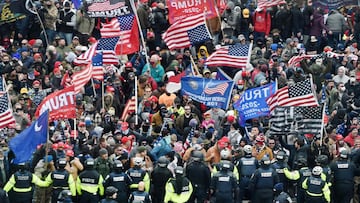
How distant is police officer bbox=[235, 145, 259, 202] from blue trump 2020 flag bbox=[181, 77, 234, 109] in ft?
9.81

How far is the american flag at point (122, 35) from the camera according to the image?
47500 millimetres

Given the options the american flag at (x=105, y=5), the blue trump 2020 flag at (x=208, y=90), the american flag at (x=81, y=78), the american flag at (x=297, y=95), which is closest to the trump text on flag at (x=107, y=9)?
the american flag at (x=105, y=5)

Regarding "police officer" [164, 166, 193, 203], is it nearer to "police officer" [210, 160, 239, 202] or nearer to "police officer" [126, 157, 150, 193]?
"police officer" [126, 157, 150, 193]

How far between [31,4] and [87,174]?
40.3ft

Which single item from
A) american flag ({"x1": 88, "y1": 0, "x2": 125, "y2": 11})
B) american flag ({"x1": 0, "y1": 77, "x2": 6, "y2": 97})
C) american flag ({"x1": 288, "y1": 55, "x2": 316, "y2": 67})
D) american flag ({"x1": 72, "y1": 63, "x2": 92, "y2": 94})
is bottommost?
american flag ({"x1": 288, "y1": 55, "x2": 316, "y2": 67})

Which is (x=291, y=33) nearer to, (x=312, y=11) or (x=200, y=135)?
(x=312, y=11)

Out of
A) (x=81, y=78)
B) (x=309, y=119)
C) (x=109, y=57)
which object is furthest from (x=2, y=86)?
(x=309, y=119)

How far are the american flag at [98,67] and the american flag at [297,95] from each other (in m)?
5.51

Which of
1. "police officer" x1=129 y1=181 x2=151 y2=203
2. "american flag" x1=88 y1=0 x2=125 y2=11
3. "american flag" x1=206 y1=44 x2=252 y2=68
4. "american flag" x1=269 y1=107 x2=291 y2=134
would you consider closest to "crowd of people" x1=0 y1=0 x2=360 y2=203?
"police officer" x1=129 y1=181 x2=151 y2=203

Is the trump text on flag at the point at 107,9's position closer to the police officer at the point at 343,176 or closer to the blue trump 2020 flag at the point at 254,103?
the blue trump 2020 flag at the point at 254,103

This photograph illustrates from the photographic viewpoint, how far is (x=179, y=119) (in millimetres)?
43875

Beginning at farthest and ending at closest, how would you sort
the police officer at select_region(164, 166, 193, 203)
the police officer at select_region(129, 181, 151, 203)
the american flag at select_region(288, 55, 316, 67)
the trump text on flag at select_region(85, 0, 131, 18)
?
the trump text on flag at select_region(85, 0, 131, 18) < the american flag at select_region(288, 55, 316, 67) < the police officer at select_region(164, 166, 193, 203) < the police officer at select_region(129, 181, 151, 203)

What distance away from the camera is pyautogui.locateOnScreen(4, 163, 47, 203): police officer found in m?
40.3

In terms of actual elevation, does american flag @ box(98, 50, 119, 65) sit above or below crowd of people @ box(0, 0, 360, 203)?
above
